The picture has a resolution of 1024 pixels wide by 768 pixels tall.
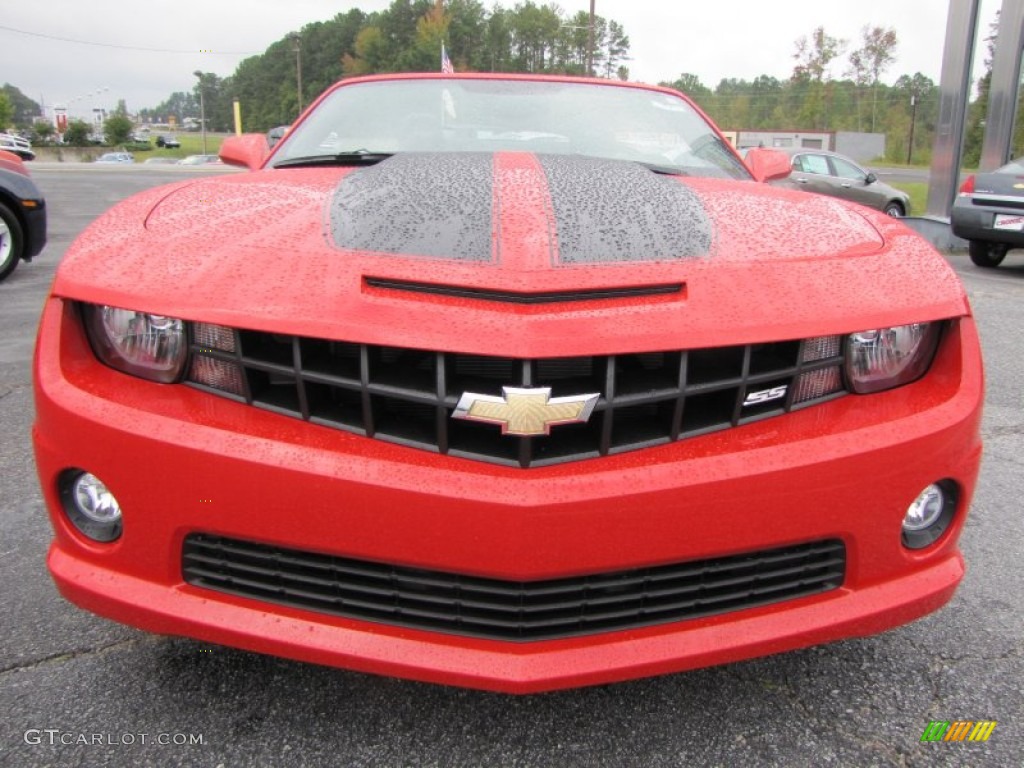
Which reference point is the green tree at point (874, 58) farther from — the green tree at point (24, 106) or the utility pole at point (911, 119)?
the green tree at point (24, 106)

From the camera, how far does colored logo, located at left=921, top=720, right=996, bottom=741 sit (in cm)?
158

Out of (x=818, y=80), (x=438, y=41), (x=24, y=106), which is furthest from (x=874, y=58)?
(x=24, y=106)

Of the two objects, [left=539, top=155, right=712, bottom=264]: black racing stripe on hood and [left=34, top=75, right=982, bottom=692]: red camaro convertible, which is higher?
[left=539, top=155, right=712, bottom=264]: black racing stripe on hood

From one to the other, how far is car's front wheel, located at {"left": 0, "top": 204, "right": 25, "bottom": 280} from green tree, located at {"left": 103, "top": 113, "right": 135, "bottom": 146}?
279 ft

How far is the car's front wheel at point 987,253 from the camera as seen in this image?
8992 mm

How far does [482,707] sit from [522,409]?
0.77 meters

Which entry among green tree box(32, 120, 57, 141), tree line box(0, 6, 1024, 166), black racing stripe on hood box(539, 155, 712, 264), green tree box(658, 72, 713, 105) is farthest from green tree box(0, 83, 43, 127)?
black racing stripe on hood box(539, 155, 712, 264)

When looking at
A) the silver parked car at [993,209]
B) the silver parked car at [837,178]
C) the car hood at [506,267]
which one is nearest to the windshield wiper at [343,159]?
the car hood at [506,267]

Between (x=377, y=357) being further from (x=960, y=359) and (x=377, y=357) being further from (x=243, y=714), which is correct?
(x=960, y=359)

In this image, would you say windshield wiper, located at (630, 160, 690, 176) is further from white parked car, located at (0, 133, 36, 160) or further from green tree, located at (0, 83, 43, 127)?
green tree, located at (0, 83, 43, 127)

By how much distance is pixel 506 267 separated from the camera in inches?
52.4

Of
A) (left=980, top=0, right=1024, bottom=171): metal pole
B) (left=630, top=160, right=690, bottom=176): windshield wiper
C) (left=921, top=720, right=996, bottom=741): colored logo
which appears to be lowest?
(left=921, top=720, right=996, bottom=741): colored logo

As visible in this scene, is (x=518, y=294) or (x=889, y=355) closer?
(x=518, y=294)

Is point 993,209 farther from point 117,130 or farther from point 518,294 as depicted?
point 117,130
